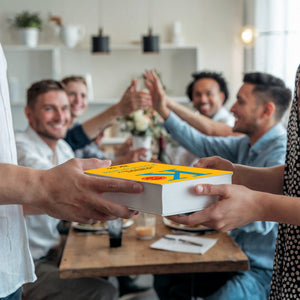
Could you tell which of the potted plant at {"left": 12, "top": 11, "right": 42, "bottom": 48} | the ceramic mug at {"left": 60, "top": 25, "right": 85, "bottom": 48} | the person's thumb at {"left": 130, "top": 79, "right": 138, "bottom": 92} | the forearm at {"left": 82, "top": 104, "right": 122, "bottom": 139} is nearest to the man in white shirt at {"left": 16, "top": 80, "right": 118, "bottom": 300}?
the forearm at {"left": 82, "top": 104, "right": 122, "bottom": 139}

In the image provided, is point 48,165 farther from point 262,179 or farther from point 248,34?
point 248,34

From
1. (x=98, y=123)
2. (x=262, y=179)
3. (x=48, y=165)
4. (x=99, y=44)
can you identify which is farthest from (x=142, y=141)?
(x=262, y=179)

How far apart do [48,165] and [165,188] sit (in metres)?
1.05

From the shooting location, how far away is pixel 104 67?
4316mm

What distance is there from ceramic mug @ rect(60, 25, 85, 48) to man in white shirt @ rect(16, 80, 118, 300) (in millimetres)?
2130

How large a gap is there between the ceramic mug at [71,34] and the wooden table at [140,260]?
9.65 ft

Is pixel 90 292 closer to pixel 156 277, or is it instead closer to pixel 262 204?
pixel 156 277

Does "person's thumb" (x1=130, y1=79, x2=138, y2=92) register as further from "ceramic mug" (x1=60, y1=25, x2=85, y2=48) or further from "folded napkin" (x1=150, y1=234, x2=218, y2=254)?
"ceramic mug" (x1=60, y1=25, x2=85, y2=48)

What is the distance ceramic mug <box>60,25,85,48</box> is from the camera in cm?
404

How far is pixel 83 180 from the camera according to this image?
2.32 feet

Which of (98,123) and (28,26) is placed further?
(28,26)

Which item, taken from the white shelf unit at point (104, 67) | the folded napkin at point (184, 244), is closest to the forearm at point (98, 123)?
the folded napkin at point (184, 244)

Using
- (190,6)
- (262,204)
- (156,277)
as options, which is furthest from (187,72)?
(262,204)

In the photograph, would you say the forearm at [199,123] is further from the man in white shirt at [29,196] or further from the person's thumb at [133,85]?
the man in white shirt at [29,196]
